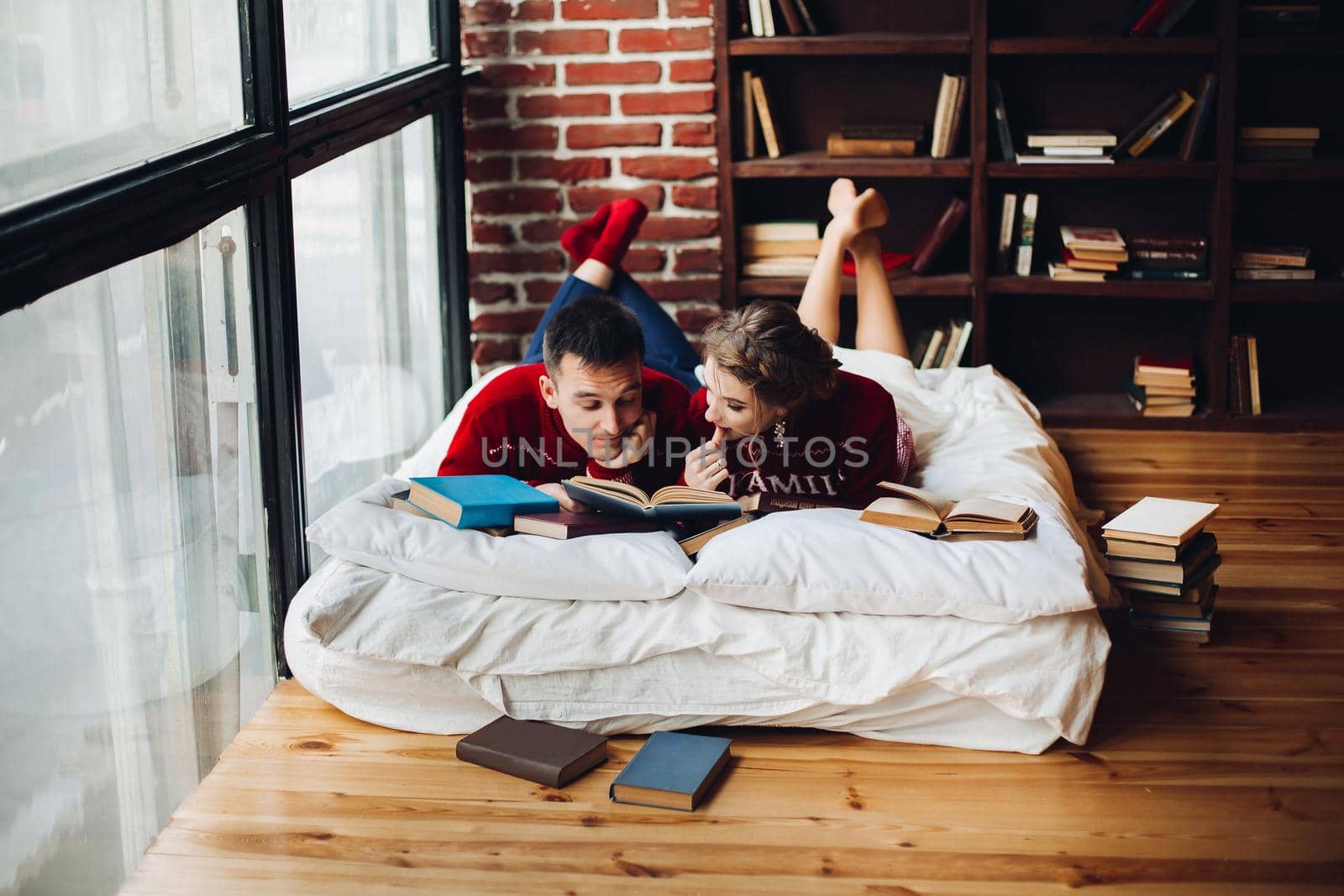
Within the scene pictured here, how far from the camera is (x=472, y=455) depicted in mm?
2619

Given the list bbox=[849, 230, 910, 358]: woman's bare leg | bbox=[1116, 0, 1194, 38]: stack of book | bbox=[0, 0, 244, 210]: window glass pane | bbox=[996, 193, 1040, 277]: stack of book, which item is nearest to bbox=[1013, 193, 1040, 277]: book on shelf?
bbox=[996, 193, 1040, 277]: stack of book

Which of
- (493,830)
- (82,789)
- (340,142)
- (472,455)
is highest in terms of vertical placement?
(340,142)

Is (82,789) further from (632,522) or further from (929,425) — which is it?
(929,425)

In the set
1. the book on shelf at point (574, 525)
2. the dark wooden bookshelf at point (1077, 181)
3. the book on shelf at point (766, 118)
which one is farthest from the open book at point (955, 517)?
the book on shelf at point (766, 118)

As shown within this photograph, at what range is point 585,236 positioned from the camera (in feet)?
11.6

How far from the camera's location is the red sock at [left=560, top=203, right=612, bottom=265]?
11.5 ft

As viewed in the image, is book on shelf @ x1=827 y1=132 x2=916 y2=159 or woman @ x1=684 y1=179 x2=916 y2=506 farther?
book on shelf @ x1=827 y1=132 x2=916 y2=159

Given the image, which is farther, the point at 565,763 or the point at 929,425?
the point at 929,425

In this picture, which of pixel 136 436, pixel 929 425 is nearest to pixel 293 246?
pixel 136 436

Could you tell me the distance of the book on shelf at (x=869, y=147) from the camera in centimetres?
407

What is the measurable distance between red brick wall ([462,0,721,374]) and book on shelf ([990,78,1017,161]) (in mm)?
844

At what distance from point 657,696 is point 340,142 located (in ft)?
4.41

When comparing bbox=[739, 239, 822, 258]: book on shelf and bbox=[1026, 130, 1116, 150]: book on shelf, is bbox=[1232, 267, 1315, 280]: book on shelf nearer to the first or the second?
bbox=[1026, 130, 1116, 150]: book on shelf

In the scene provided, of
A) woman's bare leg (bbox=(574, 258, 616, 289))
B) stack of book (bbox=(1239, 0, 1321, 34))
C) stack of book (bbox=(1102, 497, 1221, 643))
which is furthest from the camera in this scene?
stack of book (bbox=(1239, 0, 1321, 34))
